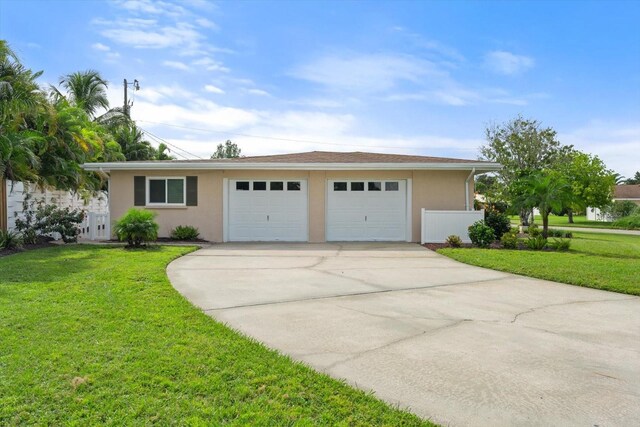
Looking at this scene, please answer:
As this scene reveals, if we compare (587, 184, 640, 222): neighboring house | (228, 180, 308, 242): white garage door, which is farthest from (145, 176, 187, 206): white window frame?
(587, 184, 640, 222): neighboring house

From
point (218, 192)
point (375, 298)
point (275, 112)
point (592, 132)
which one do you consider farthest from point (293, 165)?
point (592, 132)

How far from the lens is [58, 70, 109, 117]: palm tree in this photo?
81.5 feet

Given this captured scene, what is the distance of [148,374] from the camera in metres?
3.18

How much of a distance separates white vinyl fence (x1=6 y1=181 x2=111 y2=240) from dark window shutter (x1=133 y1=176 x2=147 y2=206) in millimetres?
1347

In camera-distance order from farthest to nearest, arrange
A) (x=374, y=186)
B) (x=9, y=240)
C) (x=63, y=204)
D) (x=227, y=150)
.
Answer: (x=227, y=150), (x=63, y=204), (x=374, y=186), (x=9, y=240)

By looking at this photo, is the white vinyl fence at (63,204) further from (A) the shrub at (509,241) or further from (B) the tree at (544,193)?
(B) the tree at (544,193)

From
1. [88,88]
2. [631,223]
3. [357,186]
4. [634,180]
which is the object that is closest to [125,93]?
[88,88]

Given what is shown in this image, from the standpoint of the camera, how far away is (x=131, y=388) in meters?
2.97

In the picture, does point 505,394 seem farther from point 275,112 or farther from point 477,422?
point 275,112

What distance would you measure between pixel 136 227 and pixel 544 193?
11.8 metres

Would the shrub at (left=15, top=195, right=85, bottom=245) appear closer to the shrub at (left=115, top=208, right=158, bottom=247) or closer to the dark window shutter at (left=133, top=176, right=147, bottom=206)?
the dark window shutter at (left=133, top=176, right=147, bottom=206)

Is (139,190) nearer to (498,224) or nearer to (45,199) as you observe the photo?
(45,199)

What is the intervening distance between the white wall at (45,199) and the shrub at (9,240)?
43.6 inches

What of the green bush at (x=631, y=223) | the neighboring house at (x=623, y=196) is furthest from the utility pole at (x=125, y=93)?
the neighboring house at (x=623, y=196)
